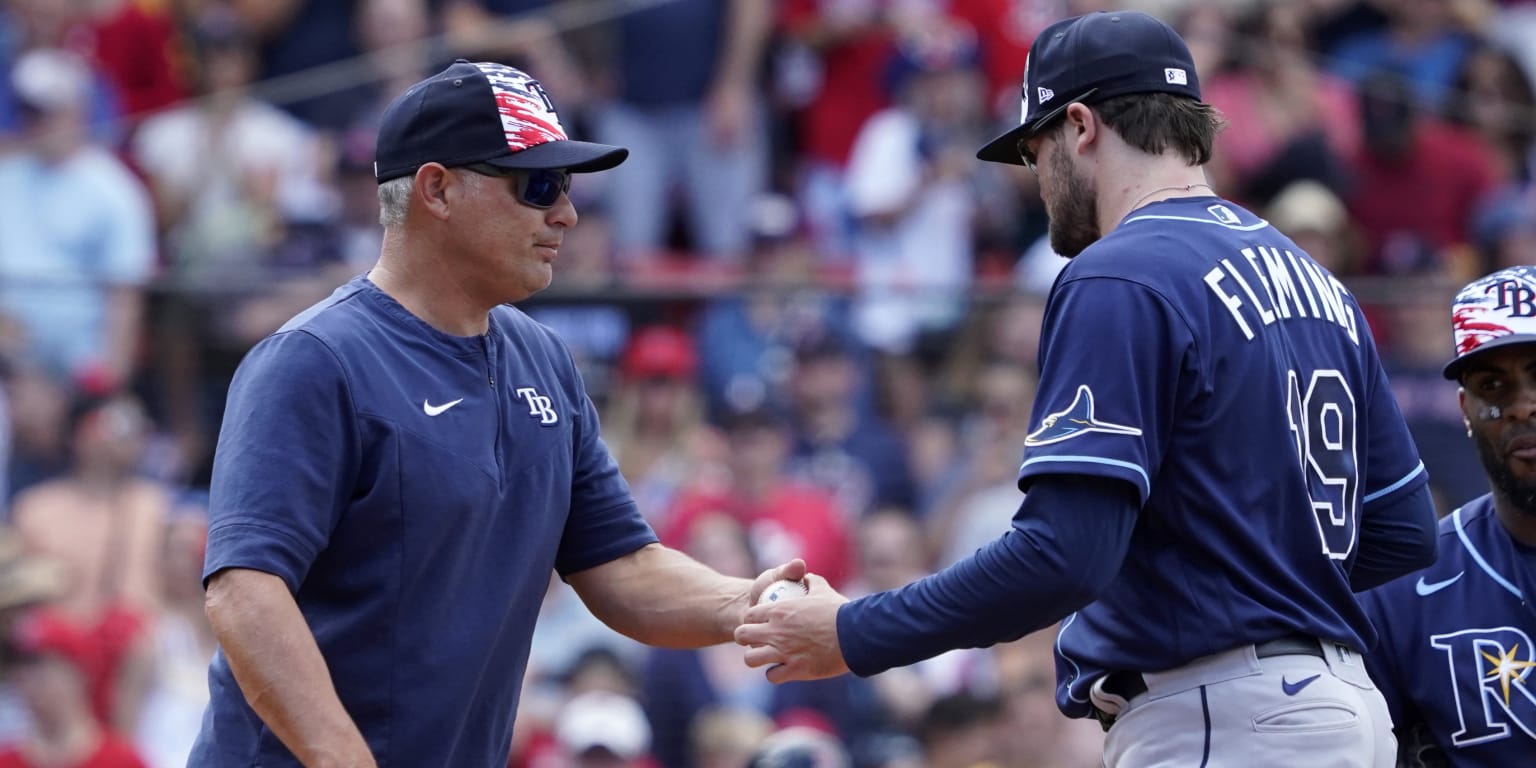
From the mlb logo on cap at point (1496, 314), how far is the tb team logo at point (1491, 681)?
0.60 meters

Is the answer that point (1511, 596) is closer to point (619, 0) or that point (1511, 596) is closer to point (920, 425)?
point (920, 425)

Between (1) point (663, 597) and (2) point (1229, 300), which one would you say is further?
(1) point (663, 597)

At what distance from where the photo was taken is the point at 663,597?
446cm

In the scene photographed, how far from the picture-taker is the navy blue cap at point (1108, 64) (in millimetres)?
3812

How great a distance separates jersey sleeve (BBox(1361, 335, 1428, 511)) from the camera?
3.95m

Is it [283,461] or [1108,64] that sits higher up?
[1108,64]

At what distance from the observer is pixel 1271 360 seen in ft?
12.0

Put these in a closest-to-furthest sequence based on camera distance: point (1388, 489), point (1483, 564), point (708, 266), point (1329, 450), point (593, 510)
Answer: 1. point (1329, 450)
2. point (1388, 489)
3. point (1483, 564)
4. point (593, 510)
5. point (708, 266)

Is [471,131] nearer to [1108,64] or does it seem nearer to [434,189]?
[434,189]

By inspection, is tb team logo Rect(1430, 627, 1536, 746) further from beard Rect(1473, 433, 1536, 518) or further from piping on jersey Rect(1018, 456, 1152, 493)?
piping on jersey Rect(1018, 456, 1152, 493)

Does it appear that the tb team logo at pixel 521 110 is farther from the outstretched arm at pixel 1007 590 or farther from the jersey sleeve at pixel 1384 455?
the jersey sleeve at pixel 1384 455

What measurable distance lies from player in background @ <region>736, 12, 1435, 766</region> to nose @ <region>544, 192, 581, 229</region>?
3.33ft

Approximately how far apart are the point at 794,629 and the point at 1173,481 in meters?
0.86

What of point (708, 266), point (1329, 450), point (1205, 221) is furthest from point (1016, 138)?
point (708, 266)
